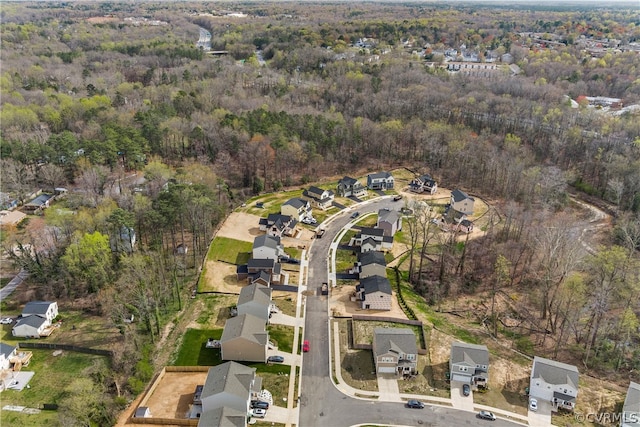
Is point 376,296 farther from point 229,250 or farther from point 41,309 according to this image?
point 41,309

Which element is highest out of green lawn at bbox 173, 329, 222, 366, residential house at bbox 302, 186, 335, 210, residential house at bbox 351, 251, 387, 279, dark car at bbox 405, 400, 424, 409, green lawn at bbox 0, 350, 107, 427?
residential house at bbox 302, 186, 335, 210

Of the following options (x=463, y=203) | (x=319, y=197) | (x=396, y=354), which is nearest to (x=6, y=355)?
(x=396, y=354)

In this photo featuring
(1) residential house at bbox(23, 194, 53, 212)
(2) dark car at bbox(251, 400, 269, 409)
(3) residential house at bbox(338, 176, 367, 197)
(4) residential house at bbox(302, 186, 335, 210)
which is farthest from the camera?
(3) residential house at bbox(338, 176, 367, 197)

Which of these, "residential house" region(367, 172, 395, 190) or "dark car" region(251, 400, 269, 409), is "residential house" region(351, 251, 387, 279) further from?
"residential house" region(367, 172, 395, 190)

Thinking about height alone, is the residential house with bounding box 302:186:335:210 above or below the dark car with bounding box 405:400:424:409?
above

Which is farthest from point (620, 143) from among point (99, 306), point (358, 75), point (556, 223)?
point (99, 306)

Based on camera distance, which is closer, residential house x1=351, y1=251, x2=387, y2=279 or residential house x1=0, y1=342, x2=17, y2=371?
residential house x1=0, y1=342, x2=17, y2=371

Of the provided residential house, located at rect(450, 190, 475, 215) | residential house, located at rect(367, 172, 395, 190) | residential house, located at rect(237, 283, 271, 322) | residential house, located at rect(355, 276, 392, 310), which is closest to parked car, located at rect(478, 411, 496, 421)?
residential house, located at rect(355, 276, 392, 310)

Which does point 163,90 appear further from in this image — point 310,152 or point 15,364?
point 15,364
